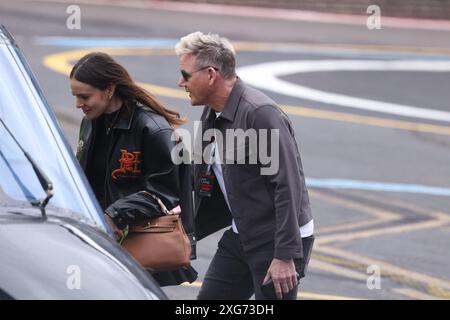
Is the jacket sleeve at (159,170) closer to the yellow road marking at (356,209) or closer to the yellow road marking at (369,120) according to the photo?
the yellow road marking at (356,209)

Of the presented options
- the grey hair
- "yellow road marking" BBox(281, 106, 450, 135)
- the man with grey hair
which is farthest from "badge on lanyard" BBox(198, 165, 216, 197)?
"yellow road marking" BBox(281, 106, 450, 135)

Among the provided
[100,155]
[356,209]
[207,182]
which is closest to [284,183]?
[207,182]

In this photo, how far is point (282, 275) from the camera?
530cm

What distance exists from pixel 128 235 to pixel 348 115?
11039mm

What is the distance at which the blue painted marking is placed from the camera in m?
11.9

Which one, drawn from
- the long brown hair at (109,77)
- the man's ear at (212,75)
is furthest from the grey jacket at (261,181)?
the long brown hair at (109,77)

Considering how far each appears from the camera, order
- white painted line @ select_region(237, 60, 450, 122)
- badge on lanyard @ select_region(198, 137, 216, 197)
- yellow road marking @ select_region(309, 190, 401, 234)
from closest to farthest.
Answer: badge on lanyard @ select_region(198, 137, 216, 197) → yellow road marking @ select_region(309, 190, 401, 234) → white painted line @ select_region(237, 60, 450, 122)

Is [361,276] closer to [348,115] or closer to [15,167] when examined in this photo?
[15,167]

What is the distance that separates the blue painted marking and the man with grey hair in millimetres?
6220

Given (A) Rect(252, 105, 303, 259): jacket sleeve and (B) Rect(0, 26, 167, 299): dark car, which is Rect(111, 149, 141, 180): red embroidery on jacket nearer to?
(A) Rect(252, 105, 303, 259): jacket sleeve

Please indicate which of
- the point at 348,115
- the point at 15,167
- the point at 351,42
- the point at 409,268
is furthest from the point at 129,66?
the point at 15,167
